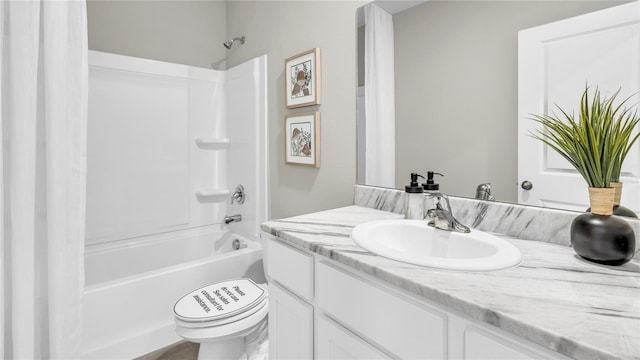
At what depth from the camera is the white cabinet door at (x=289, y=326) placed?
97 cm

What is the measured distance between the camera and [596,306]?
0.56 meters

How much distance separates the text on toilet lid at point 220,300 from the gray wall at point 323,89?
54 centimetres

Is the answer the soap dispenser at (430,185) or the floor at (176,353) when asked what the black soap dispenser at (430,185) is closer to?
the soap dispenser at (430,185)

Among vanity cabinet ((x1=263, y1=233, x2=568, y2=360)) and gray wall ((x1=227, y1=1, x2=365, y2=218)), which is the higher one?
gray wall ((x1=227, y1=1, x2=365, y2=218))

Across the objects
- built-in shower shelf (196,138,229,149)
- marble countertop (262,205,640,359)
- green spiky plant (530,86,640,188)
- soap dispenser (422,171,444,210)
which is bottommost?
marble countertop (262,205,640,359)

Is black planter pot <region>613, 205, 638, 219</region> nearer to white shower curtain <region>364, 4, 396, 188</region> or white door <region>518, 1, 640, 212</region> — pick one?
white door <region>518, 1, 640, 212</region>

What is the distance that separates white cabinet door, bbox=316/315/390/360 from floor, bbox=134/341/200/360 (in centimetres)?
122

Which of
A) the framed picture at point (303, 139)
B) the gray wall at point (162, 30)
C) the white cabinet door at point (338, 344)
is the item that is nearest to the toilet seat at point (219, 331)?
the white cabinet door at point (338, 344)

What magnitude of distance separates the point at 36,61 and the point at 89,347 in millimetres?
1323

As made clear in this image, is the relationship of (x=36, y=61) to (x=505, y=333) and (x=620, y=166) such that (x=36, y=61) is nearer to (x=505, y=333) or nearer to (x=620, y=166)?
(x=505, y=333)

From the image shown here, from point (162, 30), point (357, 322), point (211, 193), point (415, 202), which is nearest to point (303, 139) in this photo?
point (415, 202)

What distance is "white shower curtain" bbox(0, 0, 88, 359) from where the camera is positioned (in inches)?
50.1

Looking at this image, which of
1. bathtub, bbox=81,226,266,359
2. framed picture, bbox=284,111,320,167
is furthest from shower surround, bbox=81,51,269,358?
framed picture, bbox=284,111,320,167

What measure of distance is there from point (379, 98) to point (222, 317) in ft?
3.83
